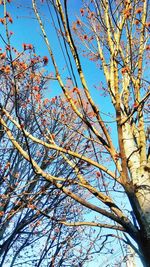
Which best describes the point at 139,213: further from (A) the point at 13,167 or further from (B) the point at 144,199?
(A) the point at 13,167

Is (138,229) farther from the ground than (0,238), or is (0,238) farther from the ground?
(0,238)

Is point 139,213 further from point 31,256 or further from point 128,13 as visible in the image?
point 31,256

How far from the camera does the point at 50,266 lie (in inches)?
197

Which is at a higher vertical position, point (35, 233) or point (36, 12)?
point (36, 12)

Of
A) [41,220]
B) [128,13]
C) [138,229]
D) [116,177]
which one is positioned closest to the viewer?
[138,229]

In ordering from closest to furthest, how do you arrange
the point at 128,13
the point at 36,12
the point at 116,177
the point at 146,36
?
the point at 116,177 < the point at 36,12 < the point at 128,13 < the point at 146,36

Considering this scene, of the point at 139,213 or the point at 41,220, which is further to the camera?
the point at 41,220

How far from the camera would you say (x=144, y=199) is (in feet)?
6.94

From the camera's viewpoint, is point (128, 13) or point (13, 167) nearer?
point (128, 13)

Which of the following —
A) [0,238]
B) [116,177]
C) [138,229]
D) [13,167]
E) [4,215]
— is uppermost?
[13,167]

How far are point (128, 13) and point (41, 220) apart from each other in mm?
3916

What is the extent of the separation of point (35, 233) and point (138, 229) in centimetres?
374

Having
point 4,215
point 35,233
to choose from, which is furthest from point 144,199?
point 35,233

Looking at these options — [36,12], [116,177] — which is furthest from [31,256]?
[36,12]
